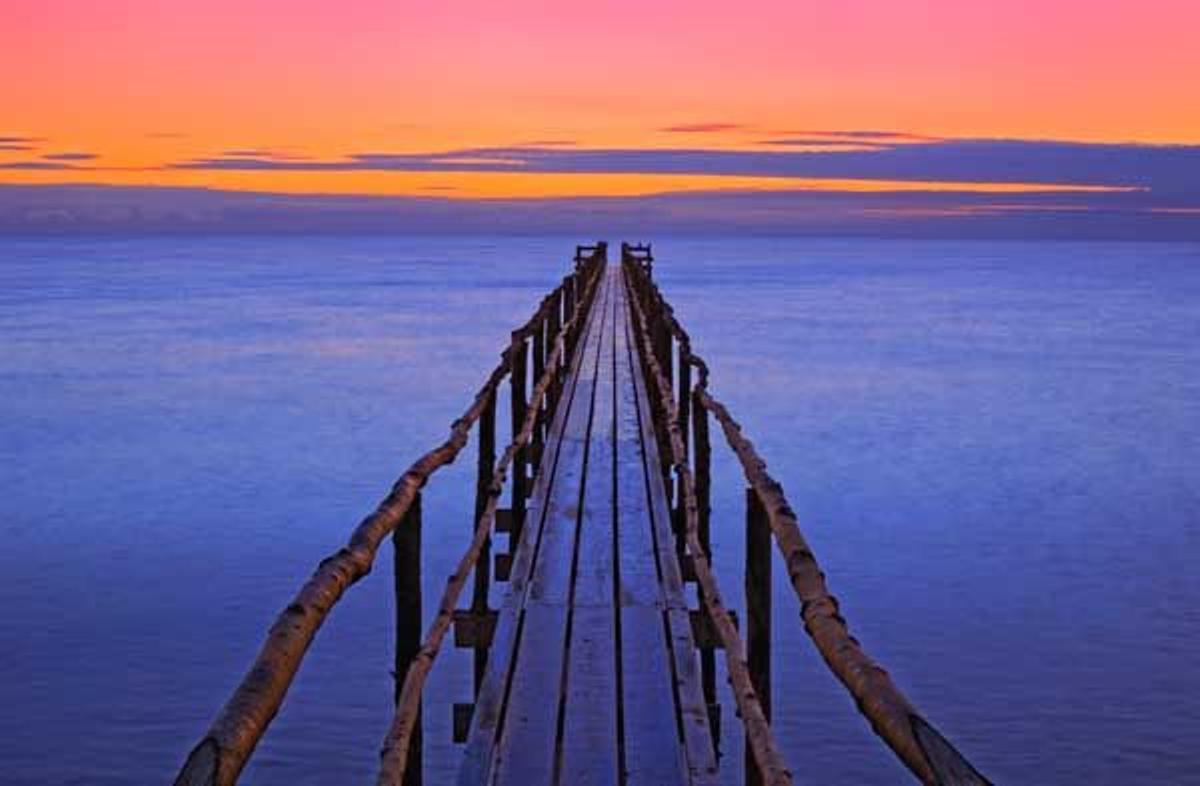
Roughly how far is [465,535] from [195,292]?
9091 cm

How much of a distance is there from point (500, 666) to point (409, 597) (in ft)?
4.78

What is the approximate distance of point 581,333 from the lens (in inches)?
922

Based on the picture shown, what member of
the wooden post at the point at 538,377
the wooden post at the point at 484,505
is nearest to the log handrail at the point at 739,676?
the wooden post at the point at 484,505

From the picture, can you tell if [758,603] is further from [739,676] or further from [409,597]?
[409,597]

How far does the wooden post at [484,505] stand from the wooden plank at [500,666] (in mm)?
219

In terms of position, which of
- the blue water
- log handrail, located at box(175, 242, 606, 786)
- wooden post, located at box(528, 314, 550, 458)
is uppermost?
log handrail, located at box(175, 242, 606, 786)

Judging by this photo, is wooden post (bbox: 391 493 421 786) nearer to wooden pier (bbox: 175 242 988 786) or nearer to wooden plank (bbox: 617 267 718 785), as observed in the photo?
Result: wooden pier (bbox: 175 242 988 786)

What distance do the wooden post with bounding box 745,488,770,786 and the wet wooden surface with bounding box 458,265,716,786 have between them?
1.16 ft

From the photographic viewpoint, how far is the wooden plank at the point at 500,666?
17.1 ft

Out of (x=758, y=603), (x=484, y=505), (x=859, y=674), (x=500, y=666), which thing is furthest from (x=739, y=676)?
(x=484, y=505)

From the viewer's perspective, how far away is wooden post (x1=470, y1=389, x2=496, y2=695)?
8.34m

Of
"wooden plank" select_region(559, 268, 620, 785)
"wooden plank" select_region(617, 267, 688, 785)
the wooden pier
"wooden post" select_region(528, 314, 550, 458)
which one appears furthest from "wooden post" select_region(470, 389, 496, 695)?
"wooden post" select_region(528, 314, 550, 458)

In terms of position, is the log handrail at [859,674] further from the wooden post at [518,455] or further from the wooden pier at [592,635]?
the wooden post at [518,455]

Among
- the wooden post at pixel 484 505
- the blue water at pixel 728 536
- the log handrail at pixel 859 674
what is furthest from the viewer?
the blue water at pixel 728 536
